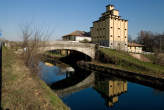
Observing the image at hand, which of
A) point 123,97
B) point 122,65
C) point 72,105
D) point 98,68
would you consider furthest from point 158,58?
point 72,105

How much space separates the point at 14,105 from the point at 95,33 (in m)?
40.8

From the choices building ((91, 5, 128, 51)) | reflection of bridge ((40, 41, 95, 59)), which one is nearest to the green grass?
reflection of bridge ((40, 41, 95, 59))

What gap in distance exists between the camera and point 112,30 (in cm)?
3625

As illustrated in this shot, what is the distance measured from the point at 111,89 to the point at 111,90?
0.83ft

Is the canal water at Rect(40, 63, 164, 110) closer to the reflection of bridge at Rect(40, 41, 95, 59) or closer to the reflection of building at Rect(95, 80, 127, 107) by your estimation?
the reflection of building at Rect(95, 80, 127, 107)

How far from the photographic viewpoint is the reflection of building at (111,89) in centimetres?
1059

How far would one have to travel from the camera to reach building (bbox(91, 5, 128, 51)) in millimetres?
36031

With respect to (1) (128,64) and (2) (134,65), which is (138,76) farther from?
(1) (128,64)

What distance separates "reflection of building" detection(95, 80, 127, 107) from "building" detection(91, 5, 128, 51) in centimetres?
2231

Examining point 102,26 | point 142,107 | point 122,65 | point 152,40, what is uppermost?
point 102,26

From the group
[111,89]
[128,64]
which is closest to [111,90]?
[111,89]

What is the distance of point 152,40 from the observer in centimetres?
4831

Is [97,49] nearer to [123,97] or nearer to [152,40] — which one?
[123,97]

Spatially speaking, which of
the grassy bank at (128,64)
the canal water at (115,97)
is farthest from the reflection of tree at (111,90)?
the grassy bank at (128,64)
